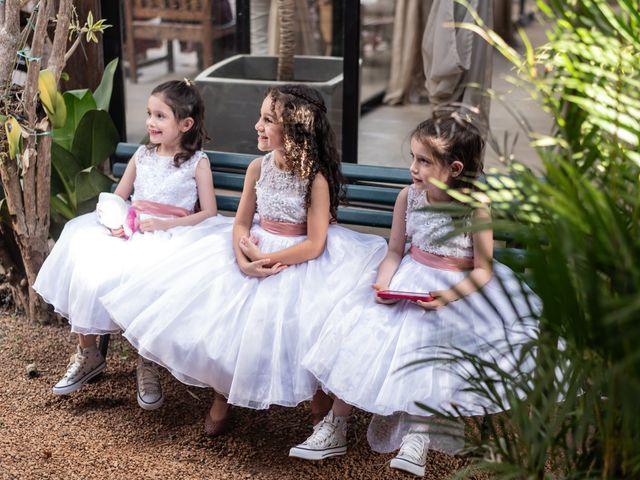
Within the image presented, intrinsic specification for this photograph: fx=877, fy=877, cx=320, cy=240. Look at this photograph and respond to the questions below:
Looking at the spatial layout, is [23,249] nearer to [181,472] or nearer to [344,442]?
[181,472]

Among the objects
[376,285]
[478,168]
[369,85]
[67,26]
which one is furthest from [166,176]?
[369,85]

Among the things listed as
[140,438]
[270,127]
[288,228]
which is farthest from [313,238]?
[140,438]

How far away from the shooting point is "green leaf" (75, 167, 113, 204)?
3.46m

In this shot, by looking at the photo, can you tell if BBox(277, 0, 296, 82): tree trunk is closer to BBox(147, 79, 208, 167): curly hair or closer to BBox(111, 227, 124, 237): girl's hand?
BBox(147, 79, 208, 167): curly hair

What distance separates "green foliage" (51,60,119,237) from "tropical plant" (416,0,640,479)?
2.20 m

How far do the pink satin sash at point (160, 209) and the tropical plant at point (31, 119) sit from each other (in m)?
0.45

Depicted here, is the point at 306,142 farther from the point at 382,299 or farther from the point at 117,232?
the point at 117,232

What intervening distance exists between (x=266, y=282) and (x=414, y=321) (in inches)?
20.1

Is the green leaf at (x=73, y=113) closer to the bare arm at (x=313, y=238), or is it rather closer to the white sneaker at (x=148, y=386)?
the white sneaker at (x=148, y=386)

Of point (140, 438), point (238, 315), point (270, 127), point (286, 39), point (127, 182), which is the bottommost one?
point (140, 438)

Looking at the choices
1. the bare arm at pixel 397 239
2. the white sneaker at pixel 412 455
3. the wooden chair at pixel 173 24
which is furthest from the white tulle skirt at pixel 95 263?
the wooden chair at pixel 173 24

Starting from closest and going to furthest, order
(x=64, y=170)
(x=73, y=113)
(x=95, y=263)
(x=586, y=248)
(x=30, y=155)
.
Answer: (x=586, y=248) < (x=95, y=263) < (x=30, y=155) < (x=64, y=170) < (x=73, y=113)

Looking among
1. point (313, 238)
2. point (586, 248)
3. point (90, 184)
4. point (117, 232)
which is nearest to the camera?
point (586, 248)

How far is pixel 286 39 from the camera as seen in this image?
431 cm
